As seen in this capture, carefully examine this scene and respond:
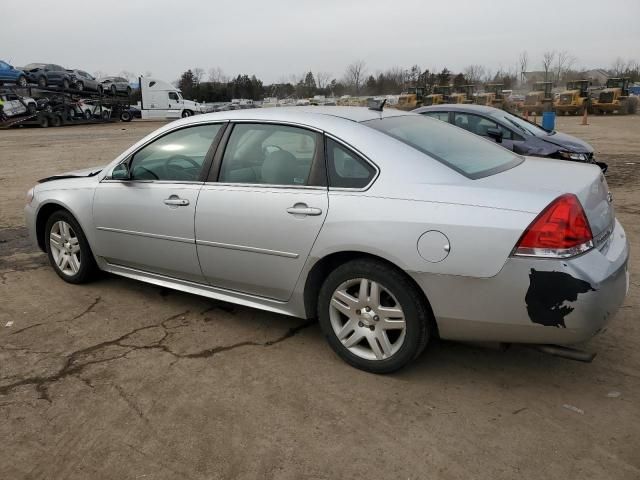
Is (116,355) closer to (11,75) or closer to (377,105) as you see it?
(377,105)

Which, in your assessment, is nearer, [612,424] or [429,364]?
[612,424]

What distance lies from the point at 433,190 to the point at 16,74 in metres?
34.6

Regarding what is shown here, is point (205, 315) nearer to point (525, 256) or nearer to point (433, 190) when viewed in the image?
point (433, 190)

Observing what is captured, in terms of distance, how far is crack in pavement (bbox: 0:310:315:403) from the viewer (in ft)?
10.6

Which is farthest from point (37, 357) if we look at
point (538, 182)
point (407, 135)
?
point (538, 182)

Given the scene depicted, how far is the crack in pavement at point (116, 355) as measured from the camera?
322cm

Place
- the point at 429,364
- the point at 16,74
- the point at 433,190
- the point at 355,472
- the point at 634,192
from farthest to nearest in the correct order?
the point at 16,74, the point at 634,192, the point at 429,364, the point at 433,190, the point at 355,472

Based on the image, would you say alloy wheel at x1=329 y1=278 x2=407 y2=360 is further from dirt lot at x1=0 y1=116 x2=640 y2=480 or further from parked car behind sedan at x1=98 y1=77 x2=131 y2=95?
parked car behind sedan at x1=98 y1=77 x2=131 y2=95

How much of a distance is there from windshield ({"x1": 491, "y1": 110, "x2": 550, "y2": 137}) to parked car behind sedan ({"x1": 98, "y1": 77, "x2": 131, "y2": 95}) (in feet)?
115

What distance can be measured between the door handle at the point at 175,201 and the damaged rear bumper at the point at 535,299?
1777 millimetres

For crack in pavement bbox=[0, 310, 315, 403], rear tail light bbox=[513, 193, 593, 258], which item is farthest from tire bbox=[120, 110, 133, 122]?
rear tail light bbox=[513, 193, 593, 258]

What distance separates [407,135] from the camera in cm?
342

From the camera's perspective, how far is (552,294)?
2.64 meters

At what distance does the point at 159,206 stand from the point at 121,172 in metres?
0.54
